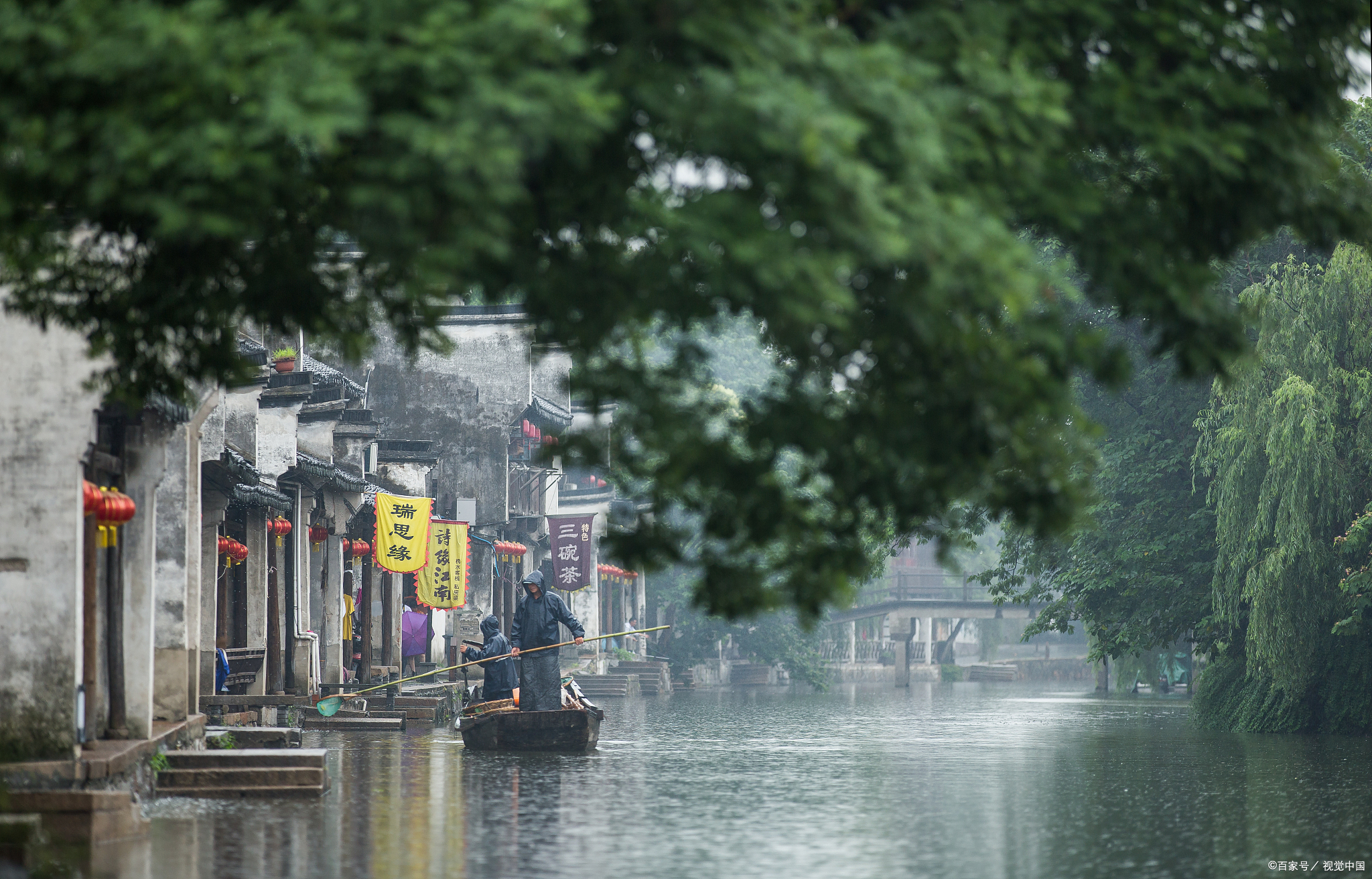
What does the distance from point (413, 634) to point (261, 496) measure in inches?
537

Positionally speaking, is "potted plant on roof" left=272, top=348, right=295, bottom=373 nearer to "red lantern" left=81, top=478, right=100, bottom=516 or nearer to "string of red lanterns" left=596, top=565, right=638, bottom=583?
"red lantern" left=81, top=478, right=100, bottom=516

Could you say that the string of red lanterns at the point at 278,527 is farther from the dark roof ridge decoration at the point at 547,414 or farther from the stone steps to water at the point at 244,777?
the dark roof ridge decoration at the point at 547,414

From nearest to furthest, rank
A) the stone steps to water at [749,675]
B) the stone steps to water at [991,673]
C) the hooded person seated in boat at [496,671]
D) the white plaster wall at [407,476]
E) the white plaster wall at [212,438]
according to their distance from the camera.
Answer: the white plaster wall at [212,438], the hooded person seated in boat at [496,671], the white plaster wall at [407,476], the stone steps to water at [749,675], the stone steps to water at [991,673]

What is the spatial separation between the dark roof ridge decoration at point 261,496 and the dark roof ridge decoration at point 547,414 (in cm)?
2001

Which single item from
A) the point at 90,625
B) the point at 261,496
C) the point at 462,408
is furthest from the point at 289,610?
the point at 462,408

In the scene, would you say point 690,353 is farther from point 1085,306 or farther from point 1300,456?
point 1085,306

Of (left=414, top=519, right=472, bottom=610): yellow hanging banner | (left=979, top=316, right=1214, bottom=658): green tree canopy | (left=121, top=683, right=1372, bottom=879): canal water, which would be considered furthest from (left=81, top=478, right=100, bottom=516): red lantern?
(left=979, top=316, right=1214, bottom=658): green tree canopy

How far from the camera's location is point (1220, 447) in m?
27.9

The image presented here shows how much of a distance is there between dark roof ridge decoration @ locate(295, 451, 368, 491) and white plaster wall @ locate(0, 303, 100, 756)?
11.7 metres

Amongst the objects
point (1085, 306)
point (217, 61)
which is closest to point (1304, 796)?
point (217, 61)

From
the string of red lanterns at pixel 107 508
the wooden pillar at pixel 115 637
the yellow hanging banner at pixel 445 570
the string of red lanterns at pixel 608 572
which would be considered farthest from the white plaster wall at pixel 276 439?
the string of red lanterns at pixel 608 572

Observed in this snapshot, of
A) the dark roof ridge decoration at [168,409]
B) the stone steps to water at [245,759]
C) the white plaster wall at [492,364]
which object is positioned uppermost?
the white plaster wall at [492,364]

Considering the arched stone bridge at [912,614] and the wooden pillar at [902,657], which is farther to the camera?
the arched stone bridge at [912,614]

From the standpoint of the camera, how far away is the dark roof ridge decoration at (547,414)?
4566cm
